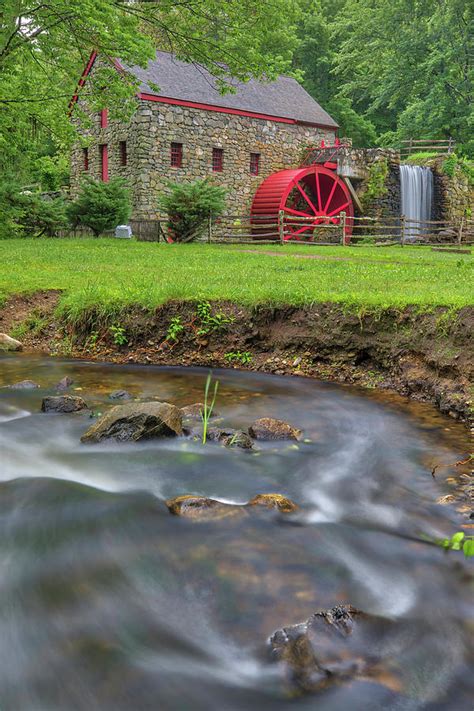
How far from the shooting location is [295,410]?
5.73m

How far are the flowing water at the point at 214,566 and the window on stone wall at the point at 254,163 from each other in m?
25.2

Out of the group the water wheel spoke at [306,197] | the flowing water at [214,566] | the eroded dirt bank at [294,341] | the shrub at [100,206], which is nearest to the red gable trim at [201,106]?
the water wheel spoke at [306,197]

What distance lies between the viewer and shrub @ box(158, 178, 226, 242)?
22.1 m

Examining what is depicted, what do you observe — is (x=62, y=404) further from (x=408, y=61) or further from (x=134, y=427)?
(x=408, y=61)

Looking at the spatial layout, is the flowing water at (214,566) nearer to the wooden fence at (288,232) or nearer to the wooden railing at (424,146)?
the wooden fence at (288,232)

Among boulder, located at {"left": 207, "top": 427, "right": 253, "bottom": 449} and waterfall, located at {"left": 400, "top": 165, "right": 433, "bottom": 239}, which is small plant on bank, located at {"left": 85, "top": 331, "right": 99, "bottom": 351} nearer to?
boulder, located at {"left": 207, "top": 427, "right": 253, "bottom": 449}

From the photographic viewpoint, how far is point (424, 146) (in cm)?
3828

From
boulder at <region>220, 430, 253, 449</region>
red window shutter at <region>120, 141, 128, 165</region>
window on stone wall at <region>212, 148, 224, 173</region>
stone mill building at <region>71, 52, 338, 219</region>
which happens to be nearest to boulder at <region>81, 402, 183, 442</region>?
boulder at <region>220, 430, 253, 449</region>

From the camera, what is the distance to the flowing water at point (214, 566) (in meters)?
2.44

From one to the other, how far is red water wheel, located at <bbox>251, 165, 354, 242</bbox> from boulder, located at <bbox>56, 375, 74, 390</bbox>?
19.7 metres

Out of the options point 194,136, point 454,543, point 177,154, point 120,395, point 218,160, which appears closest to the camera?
point 454,543

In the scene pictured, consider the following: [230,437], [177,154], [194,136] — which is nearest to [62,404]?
[230,437]

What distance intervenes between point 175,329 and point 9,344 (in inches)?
79.6

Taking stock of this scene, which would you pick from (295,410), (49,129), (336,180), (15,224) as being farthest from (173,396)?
Answer: (336,180)
